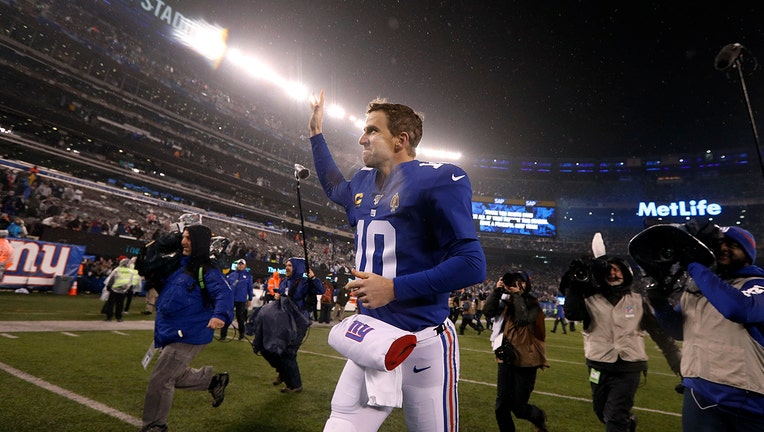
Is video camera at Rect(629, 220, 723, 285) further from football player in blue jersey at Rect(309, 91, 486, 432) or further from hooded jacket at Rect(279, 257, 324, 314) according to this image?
hooded jacket at Rect(279, 257, 324, 314)

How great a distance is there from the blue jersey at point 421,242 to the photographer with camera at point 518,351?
10.7 ft

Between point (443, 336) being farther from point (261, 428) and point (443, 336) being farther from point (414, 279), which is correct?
point (261, 428)

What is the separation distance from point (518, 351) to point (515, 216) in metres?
63.0

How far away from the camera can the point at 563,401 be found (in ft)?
23.0

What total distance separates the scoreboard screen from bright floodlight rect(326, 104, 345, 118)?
25.6 metres

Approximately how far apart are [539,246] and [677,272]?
2621 inches

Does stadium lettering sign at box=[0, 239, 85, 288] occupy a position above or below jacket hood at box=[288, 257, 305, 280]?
below

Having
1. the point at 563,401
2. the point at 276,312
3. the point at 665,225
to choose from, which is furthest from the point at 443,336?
the point at 563,401

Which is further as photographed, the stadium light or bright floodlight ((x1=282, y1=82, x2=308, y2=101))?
bright floodlight ((x1=282, y1=82, x2=308, y2=101))

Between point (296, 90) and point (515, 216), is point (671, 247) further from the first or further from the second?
point (515, 216)

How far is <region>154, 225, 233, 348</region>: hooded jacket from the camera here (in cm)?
396

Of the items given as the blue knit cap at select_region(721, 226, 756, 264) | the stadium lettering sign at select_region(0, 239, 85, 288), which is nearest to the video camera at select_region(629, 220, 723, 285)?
the blue knit cap at select_region(721, 226, 756, 264)

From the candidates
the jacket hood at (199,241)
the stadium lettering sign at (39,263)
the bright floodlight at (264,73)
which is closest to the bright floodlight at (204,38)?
the bright floodlight at (264,73)

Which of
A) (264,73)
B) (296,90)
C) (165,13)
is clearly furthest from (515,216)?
(165,13)
